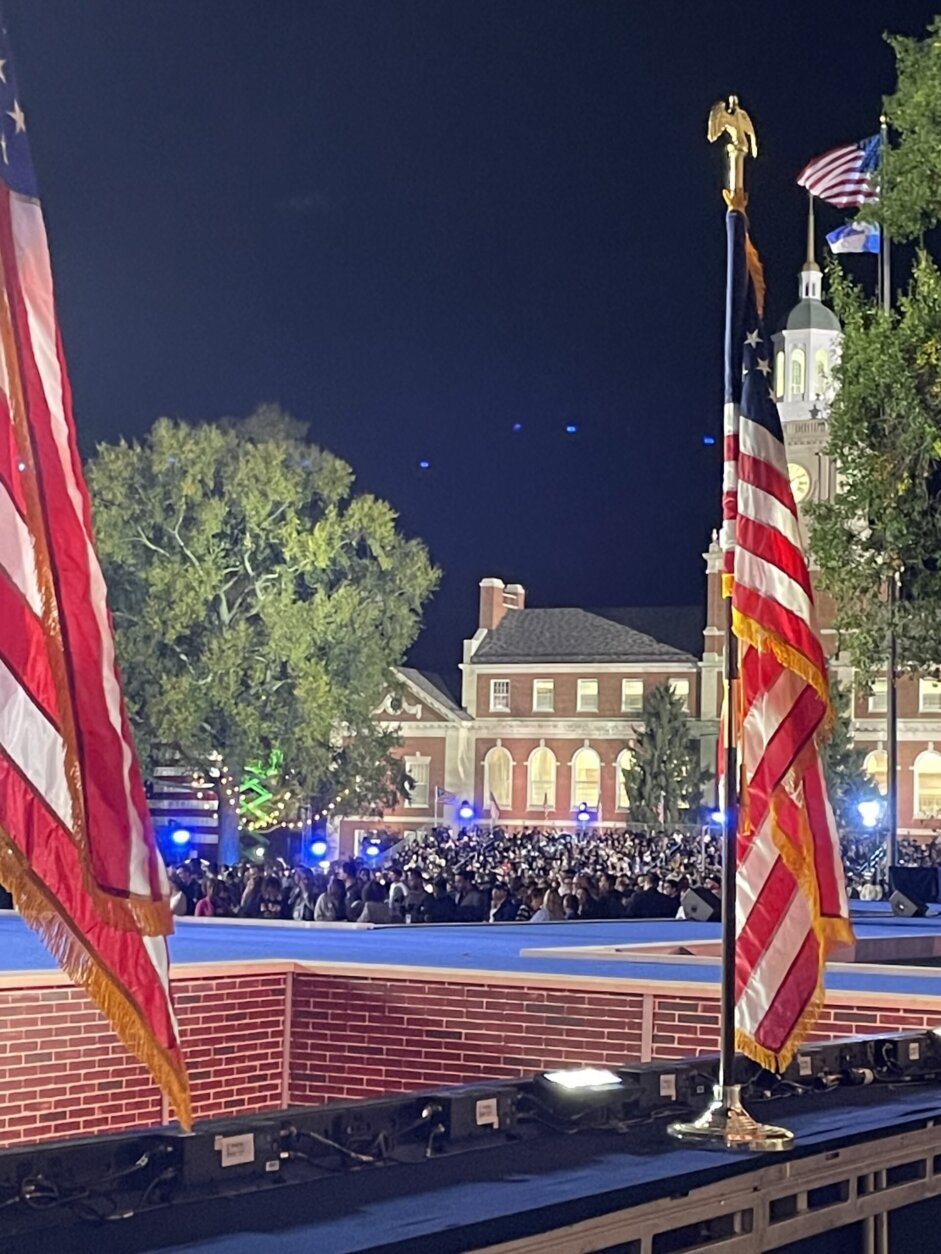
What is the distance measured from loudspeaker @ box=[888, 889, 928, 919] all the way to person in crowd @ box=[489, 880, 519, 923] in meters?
6.85

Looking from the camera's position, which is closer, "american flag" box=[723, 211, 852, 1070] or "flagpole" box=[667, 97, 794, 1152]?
"flagpole" box=[667, 97, 794, 1152]

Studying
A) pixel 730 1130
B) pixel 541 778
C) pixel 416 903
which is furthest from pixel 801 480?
pixel 730 1130

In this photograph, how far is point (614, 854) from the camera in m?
50.8

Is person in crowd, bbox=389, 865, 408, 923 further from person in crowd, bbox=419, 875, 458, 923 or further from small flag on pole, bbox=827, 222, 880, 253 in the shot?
small flag on pole, bbox=827, 222, 880, 253

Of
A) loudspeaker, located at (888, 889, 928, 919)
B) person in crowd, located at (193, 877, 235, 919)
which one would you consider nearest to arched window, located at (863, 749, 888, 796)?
loudspeaker, located at (888, 889, 928, 919)

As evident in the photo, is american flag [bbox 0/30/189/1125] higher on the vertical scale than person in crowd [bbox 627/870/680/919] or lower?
higher

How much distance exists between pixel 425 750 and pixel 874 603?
67.9 m

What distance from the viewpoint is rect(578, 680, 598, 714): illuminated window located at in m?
90.5

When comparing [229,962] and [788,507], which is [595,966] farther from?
[788,507]

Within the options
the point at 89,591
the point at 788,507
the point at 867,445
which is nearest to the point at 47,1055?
the point at 788,507

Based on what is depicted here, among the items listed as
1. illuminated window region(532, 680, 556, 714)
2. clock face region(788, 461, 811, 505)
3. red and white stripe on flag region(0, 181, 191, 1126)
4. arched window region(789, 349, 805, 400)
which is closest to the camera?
red and white stripe on flag region(0, 181, 191, 1126)

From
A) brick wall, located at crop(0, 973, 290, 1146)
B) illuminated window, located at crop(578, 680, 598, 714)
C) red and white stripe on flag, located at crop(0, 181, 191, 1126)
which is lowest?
brick wall, located at crop(0, 973, 290, 1146)

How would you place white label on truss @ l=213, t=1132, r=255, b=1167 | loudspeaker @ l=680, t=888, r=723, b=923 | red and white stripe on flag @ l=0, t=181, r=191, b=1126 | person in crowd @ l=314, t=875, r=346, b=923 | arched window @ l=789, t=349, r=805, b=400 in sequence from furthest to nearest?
arched window @ l=789, t=349, r=805, b=400 → loudspeaker @ l=680, t=888, r=723, b=923 → person in crowd @ l=314, t=875, r=346, b=923 → white label on truss @ l=213, t=1132, r=255, b=1167 → red and white stripe on flag @ l=0, t=181, r=191, b=1126

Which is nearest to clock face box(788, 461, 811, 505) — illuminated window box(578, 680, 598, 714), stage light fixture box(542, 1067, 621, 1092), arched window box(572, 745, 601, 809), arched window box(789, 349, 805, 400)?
arched window box(789, 349, 805, 400)
